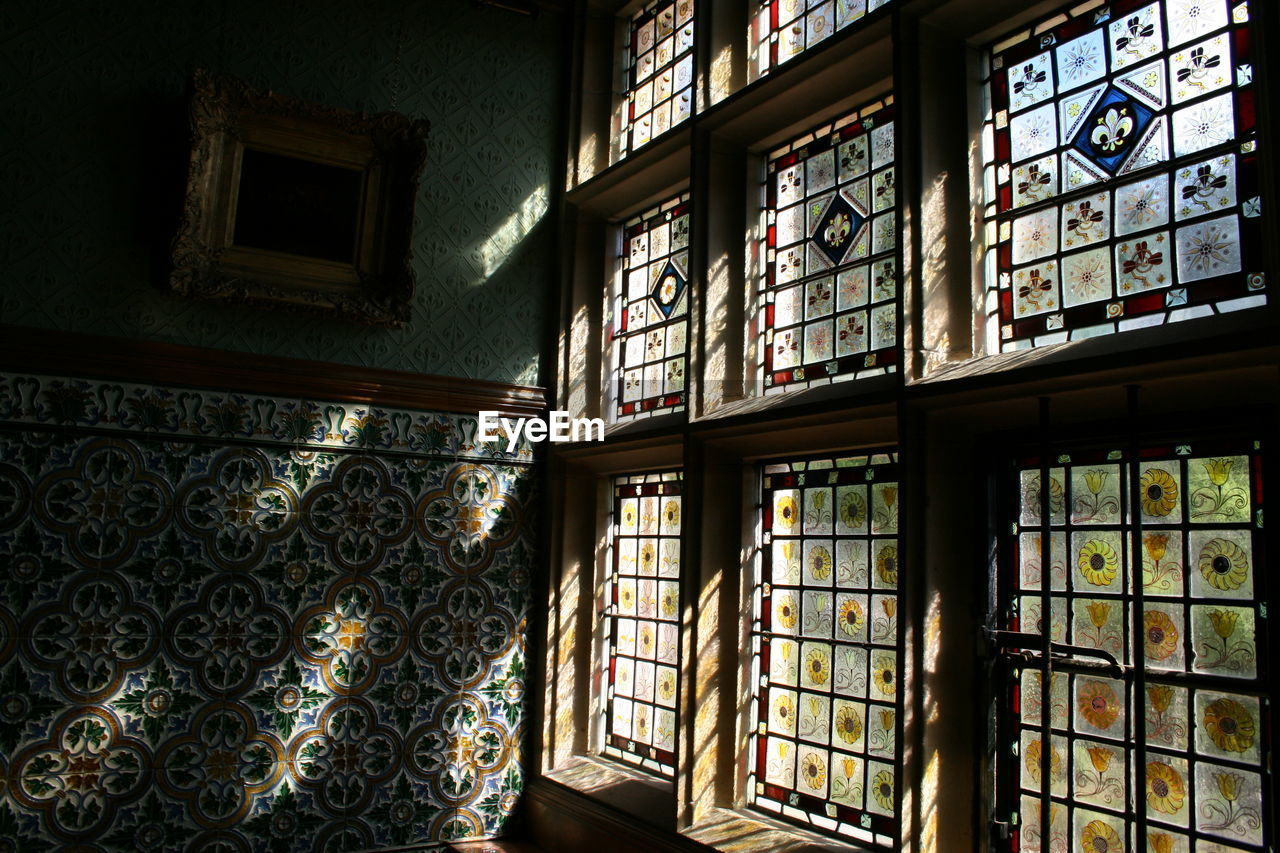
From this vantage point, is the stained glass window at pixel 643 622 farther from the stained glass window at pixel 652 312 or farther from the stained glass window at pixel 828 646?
the stained glass window at pixel 828 646

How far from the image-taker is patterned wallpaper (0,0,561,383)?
362cm

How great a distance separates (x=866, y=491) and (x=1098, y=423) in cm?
84

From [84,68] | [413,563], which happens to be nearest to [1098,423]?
[413,563]

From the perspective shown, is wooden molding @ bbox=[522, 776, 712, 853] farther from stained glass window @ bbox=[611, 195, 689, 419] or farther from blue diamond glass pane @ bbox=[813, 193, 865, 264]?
blue diamond glass pane @ bbox=[813, 193, 865, 264]

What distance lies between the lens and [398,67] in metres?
4.33

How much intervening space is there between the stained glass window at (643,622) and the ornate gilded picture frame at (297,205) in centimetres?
131

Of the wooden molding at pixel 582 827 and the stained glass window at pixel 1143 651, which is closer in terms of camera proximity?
the stained glass window at pixel 1143 651

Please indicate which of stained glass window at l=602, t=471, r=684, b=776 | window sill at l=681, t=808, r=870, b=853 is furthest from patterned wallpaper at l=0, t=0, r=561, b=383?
window sill at l=681, t=808, r=870, b=853

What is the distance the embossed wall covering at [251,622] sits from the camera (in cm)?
346

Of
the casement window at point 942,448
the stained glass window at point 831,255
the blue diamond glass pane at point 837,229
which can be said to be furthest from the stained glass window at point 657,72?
the blue diamond glass pane at point 837,229

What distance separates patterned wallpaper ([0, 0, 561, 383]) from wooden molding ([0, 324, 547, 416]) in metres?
0.06

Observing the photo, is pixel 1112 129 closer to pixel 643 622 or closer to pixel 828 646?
pixel 828 646

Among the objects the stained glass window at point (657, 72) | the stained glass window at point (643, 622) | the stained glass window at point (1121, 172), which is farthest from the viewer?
the stained glass window at point (657, 72)
